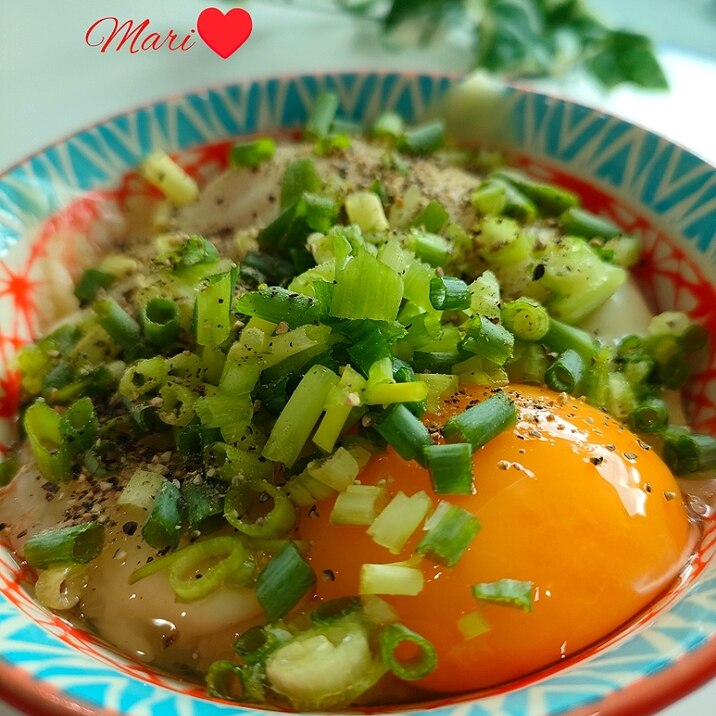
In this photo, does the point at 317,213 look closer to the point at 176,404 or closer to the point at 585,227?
the point at 176,404

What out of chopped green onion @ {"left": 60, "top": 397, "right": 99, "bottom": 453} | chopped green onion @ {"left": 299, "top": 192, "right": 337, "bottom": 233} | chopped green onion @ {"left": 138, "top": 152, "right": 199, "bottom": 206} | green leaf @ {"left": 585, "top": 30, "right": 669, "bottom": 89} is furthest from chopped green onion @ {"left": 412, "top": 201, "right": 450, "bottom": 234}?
green leaf @ {"left": 585, "top": 30, "right": 669, "bottom": 89}

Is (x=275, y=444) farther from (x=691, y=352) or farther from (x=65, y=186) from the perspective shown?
(x=65, y=186)

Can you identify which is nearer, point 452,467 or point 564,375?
point 452,467

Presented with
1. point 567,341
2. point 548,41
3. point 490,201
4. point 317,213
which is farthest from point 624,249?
point 548,41

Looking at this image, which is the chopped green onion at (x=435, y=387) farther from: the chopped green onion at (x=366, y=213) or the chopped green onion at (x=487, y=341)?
the chopped green onion at (x=366, y=213)

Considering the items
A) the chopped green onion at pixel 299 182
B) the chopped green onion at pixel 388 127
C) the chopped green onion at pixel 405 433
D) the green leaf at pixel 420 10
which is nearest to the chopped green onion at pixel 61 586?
the chopped green onion at pixel 405 433

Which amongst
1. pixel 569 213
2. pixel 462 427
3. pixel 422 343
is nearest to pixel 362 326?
pixel 422 343
